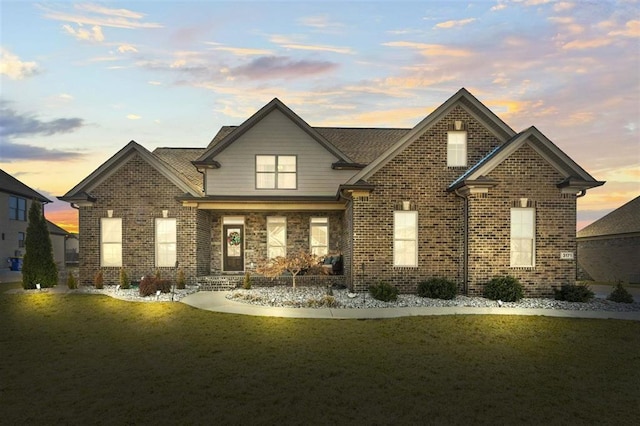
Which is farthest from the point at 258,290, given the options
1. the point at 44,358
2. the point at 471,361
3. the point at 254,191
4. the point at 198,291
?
the point at 471,361

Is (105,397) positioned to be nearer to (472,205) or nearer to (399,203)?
(399,203)

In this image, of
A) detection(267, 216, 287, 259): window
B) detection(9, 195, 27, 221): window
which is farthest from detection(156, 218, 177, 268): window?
detection(9, 195, 27, 221): window

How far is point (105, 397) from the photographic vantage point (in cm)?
641

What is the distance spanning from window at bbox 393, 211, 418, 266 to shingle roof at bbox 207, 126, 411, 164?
6.03 m

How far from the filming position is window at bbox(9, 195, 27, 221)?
35281 millimetres

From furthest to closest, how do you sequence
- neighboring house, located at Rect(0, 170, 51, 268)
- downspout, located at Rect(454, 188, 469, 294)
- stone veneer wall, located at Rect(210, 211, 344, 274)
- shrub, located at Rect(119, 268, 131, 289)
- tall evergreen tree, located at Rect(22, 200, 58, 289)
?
neighboring house, located at Rect(0, 170, 51, 268) → stone veneer wall, located at Rect(210, 211, 344, 274) → tall evergreen tree, located at Rect(22, 200, 58, 289) → shrub, located at Rect(119, 268, 131, 289) → downspout, located at Rect(454, 188, 469, 294)

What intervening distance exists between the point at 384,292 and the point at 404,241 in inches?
102

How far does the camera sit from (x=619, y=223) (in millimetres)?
28531

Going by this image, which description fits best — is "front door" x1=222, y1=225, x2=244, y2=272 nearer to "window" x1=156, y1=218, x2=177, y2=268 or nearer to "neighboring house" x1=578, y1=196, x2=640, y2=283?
"window" x1=156, y1=218, x2=177, y2=268

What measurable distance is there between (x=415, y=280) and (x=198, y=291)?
859 centimetres

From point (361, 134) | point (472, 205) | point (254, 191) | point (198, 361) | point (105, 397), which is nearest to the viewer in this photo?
point (105, 397)

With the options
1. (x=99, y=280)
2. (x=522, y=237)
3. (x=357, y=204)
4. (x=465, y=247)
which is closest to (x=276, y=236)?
(x=357, y=204)

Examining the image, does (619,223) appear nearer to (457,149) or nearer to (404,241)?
(457,149)

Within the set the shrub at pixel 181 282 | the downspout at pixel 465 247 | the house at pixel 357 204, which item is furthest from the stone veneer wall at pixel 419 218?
the shrub at pixel 181 282
